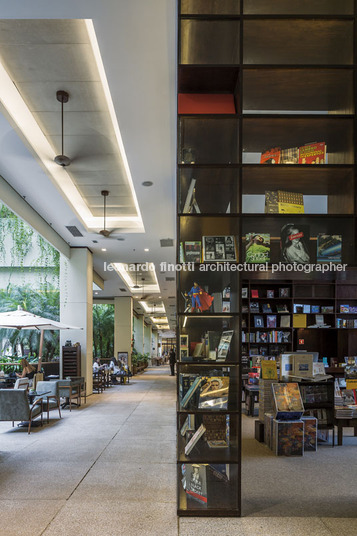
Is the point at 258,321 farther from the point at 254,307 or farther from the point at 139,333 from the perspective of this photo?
the point at 139,333

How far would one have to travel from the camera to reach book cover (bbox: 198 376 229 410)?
140 inches

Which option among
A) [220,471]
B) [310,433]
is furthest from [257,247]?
[310,433]

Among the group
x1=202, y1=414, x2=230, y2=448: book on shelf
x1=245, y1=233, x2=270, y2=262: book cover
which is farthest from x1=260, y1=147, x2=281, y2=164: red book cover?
x1=202, y1=414, x2=230, y2=448: book on shelf

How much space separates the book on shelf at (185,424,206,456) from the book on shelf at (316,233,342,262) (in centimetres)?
167

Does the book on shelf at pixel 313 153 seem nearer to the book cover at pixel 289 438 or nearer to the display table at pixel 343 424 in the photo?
the book cover at pixel 289 438

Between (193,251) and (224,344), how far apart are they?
0.81m

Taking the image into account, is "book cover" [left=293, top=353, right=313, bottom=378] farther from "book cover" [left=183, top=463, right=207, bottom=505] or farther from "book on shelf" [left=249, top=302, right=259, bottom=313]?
"book on shelf" [left=249, top=302, right=259, bottom=313]

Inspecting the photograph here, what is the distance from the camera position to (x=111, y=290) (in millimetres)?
21578

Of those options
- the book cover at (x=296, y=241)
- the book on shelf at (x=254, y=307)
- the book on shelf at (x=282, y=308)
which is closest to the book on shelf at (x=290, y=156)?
the book cover at (x=296, y=241)

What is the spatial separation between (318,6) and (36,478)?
5046mm

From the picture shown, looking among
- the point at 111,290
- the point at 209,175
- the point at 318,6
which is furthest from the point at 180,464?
the point at 111,290

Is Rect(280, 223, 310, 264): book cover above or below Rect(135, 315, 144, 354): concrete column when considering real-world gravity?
above

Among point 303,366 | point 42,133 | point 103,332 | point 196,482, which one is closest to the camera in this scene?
point 196,482

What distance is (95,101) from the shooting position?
A: 19.9 feet
